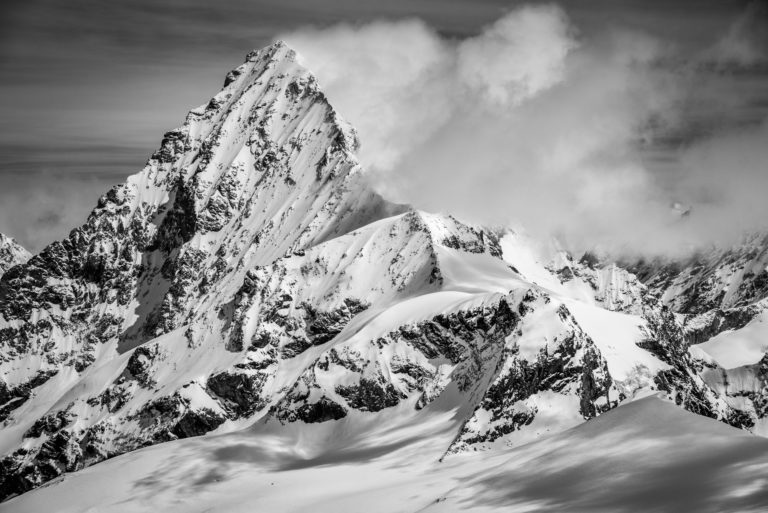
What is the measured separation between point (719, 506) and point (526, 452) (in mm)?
45197

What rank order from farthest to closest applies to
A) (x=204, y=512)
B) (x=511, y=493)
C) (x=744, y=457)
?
1. (x=204, y=512)
2. (x=511, y=493)
3. (x=744, y=457)

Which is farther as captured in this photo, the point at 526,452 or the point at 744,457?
the point at 526,452

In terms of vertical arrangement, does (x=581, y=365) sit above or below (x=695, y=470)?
above

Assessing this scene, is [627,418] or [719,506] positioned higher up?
[627,418]

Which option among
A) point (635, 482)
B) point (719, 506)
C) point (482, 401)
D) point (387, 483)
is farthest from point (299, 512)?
point (719, 506)

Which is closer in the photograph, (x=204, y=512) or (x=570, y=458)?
(x=570, y=458)

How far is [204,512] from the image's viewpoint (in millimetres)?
191250

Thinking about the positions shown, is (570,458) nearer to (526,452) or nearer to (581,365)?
(526,452)

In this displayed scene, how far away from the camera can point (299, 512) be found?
164m

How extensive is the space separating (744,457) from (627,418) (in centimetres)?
2029

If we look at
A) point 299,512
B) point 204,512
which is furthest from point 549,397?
point 204,512

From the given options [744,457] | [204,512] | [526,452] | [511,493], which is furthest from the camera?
[204,512]

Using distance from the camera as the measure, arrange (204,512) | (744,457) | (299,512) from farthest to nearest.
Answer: (204,512) → (299,512) → (744,457)

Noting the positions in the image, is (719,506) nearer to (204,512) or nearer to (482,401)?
(482,401)
